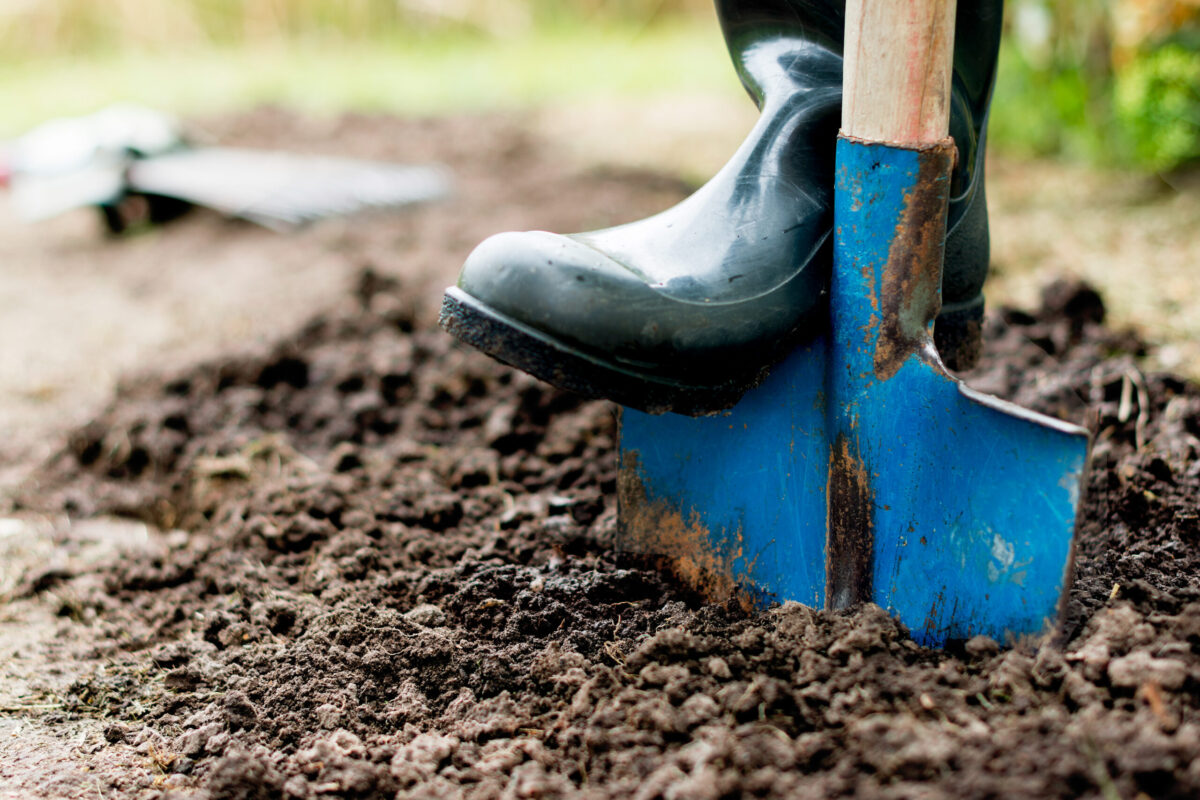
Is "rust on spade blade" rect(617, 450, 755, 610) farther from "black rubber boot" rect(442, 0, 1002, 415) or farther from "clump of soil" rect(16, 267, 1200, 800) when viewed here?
"black rubber boot" rect(442, 0, 1002, 415)

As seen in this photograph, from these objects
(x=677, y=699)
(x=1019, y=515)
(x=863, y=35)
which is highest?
(x=863, y=35)

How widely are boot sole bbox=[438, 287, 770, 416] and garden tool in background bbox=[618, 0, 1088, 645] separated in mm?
186

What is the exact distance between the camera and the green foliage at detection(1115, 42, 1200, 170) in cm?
324

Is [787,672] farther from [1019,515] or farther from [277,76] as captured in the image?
[277,76]

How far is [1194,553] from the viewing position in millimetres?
1305

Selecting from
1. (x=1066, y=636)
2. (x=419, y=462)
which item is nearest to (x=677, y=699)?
(x=1066, y=636)

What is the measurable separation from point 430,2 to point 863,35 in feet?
25.6

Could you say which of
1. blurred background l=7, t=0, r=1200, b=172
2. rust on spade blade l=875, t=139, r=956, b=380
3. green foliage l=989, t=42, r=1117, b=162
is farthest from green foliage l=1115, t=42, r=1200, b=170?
rust on spade blade l=875, t=139, r=956, b=380

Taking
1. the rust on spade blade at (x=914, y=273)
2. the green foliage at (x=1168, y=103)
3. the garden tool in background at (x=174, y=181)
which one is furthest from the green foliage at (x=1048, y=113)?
the rust on spade blade at (x=914, y=273)

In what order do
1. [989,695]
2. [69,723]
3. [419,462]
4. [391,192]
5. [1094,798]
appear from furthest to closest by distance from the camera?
1. [391,192]
2. [419,462]
3. [69,723]
4. [989,695]
5. [1094,798]

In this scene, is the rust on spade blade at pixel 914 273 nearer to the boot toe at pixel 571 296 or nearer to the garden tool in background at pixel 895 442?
the garden tool in background at pixel 895 442

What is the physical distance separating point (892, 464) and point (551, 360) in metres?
0.41

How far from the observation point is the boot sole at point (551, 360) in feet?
3.67

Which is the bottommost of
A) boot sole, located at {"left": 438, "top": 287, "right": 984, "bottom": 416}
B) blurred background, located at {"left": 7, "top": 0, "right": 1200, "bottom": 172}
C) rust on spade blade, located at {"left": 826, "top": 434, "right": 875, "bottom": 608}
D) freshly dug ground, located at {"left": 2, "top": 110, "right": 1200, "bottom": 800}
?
freshly dug ground, located at {"left": 2, "top": 110, "right": 1200, "bottom": 800}
